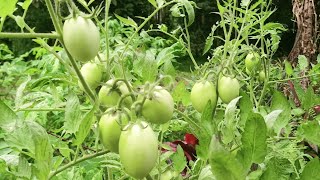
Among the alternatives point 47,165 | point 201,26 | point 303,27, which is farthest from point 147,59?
point 201,26

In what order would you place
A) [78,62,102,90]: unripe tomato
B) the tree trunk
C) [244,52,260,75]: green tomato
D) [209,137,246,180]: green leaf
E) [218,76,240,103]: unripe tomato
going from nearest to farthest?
1. [209,137,246,180]: green leaf
2. [78,62,102,90]: unripe tomato
3. [218,76,240,103]: unripe tomato
4. [244,52,260,75]: green tomato
5. the tree trunk

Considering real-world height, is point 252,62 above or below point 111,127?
below

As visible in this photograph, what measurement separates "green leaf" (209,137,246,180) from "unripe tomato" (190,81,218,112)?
10.5 inches

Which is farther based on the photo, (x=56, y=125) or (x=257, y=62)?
(x=56, y=125)

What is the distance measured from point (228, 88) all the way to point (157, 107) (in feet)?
0.80

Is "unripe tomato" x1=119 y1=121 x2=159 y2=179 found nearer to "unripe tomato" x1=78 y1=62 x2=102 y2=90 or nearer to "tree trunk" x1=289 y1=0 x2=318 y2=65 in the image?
"unripe tomato" x1=78 y1=62 x2=102 y2=90

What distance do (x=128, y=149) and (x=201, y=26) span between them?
Result: 7.31 metres

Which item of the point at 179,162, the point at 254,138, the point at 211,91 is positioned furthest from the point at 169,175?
the point at 254,138

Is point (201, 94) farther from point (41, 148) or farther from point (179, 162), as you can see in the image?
point (41, 148)

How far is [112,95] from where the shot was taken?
0.57 metres

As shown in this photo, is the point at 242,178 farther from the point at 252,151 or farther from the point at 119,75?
the point at 119,75

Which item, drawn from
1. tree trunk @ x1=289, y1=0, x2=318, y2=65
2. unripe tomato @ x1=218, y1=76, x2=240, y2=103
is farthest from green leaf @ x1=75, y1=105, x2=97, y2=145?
tree trunk @ x1=289, y1=0, x2=318, y2=65

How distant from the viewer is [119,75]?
739mm

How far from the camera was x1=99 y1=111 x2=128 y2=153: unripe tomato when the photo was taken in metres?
0.52
